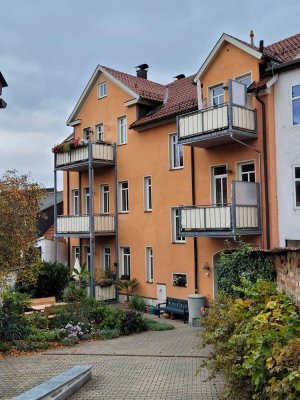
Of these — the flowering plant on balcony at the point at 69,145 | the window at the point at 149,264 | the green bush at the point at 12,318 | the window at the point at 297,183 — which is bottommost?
the green bush at the point at 12,318

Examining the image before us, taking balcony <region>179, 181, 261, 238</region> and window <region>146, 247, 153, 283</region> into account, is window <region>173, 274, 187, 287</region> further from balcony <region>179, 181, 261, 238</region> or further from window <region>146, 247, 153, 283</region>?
balcony <region>179, 181, 261, 238</region>

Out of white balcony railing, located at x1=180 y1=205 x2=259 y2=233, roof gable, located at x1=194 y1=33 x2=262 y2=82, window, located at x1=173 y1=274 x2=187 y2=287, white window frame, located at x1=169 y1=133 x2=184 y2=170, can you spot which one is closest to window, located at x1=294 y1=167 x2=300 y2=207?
white balcony railing, located at x1=180 y1=205 x2=259 y2=233

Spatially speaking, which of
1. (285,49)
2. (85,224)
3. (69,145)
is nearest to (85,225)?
(85,224)

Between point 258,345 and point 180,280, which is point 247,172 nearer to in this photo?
point 180,280

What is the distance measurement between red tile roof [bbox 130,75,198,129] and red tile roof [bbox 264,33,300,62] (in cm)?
368

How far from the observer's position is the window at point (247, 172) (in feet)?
56.8

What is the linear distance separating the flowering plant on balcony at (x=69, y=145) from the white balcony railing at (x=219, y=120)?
7.18m

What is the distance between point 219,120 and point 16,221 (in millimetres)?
7938

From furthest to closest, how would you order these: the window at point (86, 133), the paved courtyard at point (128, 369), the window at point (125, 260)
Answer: the window at point (86, 133)
the window at point (125, 260)
the paved courtyard at point (128, 369)

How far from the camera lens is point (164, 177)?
20.9 metres

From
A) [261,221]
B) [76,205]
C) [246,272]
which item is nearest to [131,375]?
[246,272]

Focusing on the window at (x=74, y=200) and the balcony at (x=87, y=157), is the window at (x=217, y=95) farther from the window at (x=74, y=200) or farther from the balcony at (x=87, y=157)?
the window at (x=74, y=200)

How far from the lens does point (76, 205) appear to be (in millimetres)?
27344

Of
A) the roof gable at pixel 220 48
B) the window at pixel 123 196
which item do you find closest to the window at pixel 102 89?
the window at pixel 123 196
